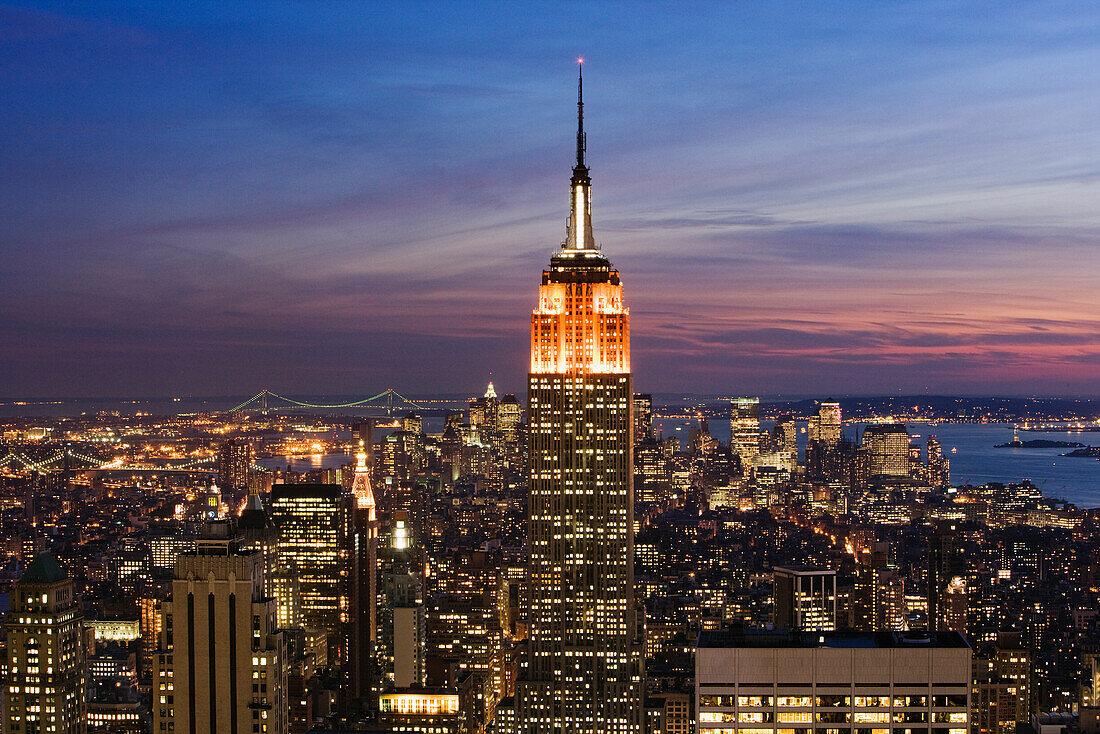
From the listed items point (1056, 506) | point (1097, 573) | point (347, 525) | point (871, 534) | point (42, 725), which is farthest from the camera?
point (1056, 506)

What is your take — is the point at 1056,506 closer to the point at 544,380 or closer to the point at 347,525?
the point at 347,525

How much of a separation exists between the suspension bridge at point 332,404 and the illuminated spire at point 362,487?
12548 millimetres

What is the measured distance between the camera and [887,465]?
5458 inches

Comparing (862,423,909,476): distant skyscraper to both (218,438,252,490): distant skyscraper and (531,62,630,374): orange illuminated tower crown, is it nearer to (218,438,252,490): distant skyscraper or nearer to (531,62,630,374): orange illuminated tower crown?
(218,438,252,490): distant skyscraper

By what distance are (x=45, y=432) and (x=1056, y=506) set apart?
70246 mm

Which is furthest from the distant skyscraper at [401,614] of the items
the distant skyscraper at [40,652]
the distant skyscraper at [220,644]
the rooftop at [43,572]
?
the distant skyscraper at [220,644]

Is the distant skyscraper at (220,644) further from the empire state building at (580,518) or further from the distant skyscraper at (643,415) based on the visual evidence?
the distant skyscraper at (643,415)

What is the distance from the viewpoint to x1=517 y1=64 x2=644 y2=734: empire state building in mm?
49531

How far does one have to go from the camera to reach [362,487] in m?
87.1

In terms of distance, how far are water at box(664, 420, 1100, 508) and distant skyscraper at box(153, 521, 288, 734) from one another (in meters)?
97.9

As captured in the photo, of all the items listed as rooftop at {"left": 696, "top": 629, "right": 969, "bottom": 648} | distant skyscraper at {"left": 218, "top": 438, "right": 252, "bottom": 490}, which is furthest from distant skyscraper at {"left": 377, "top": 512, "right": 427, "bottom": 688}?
rooftop at {"left": 696, "top": 629, "right": 969, "bottom": 648}

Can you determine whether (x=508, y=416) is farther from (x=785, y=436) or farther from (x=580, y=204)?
(x=580, y=204)

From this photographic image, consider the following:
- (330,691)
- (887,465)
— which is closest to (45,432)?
(330,691)

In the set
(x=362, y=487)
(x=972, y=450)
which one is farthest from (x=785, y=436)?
(x=362, y=487)
